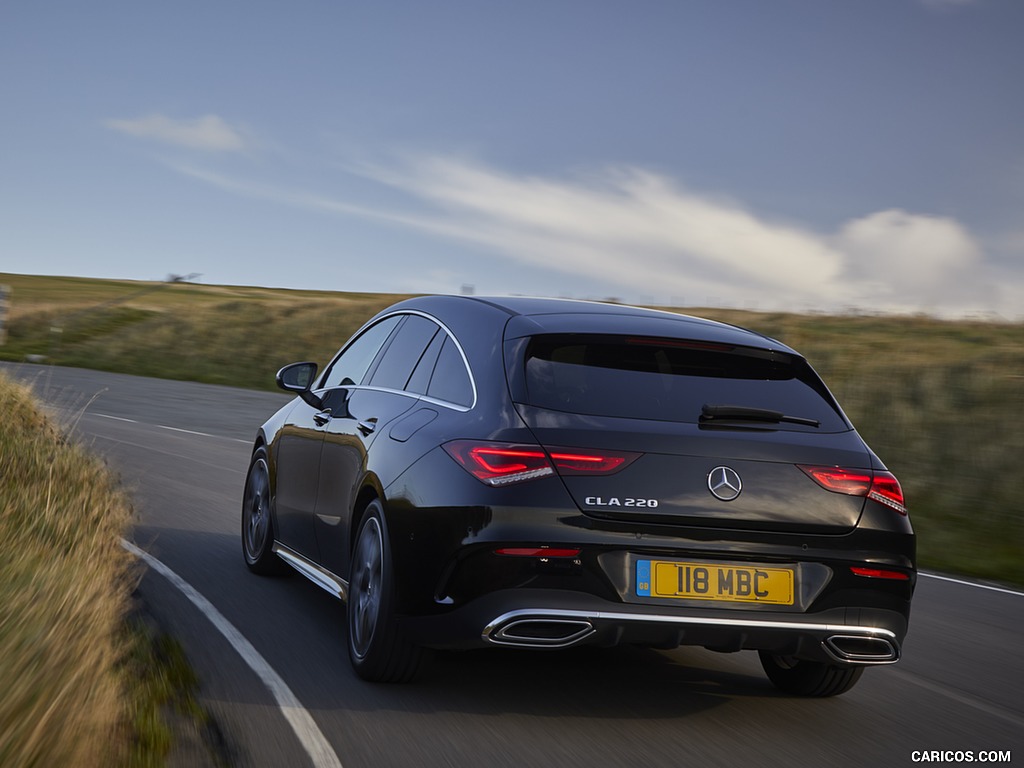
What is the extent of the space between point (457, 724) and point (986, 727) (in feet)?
7.22

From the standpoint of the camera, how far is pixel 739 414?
4.91m

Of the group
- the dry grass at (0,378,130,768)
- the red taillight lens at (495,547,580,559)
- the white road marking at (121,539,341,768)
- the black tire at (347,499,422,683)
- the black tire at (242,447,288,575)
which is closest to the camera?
the dry grass at (0,378,130,768)

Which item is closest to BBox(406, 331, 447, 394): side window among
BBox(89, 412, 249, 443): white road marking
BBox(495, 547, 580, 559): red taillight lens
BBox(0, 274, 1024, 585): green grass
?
BBox(495, 547, 580, 559): red taillight lens

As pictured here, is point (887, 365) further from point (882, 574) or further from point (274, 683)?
point (274, 683)

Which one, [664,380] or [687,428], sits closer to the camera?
[687,428]

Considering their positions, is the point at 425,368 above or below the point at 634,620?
above

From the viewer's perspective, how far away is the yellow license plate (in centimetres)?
464

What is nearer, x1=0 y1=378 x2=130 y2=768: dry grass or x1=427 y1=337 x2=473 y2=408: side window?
x1=0 y1=378 x2=130 y2=768: dry grass

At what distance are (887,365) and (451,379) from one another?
19.8 metres

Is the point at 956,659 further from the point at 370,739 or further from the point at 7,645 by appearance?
the point at 7,645

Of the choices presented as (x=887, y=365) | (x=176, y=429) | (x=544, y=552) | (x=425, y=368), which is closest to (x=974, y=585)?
(x=425, y=368)

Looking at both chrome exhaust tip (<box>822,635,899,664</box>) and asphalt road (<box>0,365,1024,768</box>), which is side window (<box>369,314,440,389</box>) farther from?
chrome exhaust tip (<box>822,635,899,664</box>)

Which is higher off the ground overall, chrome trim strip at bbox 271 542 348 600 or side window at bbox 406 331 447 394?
side window at bbox 406 331 447 394

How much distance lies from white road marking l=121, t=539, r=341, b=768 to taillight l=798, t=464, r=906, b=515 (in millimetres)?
2050
